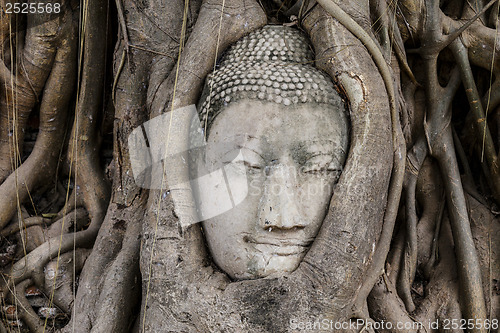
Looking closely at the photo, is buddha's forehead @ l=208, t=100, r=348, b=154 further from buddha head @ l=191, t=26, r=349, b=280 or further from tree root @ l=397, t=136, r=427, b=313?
tree root @ l=397, t=136, r=427, b=313

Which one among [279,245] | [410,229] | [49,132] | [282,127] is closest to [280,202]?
Answer: [279,245]

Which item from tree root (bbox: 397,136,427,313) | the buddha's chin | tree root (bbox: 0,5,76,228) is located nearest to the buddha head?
the buddha's chin

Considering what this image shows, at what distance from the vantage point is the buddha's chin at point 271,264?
1.89 m

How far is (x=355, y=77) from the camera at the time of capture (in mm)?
1967

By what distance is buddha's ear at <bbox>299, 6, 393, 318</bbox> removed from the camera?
185 centimetres

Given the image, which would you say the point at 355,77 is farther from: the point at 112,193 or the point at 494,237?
the point at 112,193

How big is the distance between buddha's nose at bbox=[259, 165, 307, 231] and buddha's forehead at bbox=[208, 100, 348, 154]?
0.31ft

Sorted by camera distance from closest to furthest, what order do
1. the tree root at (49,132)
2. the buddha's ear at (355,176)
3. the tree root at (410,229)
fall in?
the buddha's ear at (355,176), the tree root at (410,229), the tree root at (49,132)

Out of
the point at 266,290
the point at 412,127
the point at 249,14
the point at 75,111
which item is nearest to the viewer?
the point at 266,290

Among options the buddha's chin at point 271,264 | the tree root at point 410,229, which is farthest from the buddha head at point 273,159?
the tree root at point 410,229

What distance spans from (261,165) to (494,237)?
117 centimetres

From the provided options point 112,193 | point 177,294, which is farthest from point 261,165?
point 112,193

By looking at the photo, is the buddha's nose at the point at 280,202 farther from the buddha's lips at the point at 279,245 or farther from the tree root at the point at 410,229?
the tree root at the point at 410,229

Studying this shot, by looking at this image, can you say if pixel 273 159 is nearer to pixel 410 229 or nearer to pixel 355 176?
pixel 355 176
